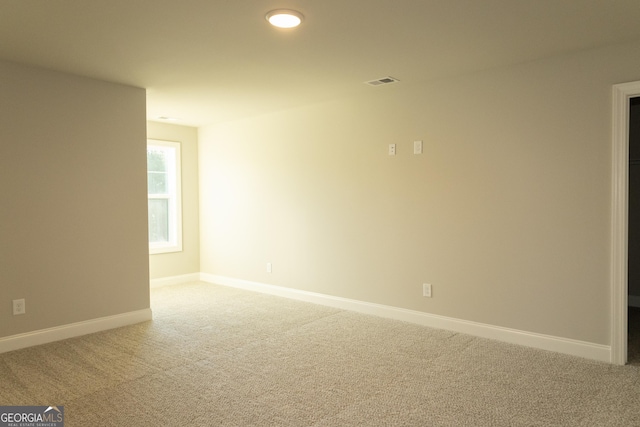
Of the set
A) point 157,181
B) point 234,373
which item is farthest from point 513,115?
point 157,181

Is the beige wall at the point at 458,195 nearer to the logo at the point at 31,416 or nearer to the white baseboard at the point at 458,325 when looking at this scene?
the white baseboard at the point at 458,325

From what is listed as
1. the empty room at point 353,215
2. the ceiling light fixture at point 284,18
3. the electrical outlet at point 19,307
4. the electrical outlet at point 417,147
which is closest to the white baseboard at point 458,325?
the empty room at point 353,215

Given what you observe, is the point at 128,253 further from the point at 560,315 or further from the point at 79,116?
the point at 560,315

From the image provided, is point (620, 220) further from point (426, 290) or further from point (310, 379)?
point (310, 379)

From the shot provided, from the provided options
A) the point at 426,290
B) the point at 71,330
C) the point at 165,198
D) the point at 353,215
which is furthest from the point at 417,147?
the point at 165,198

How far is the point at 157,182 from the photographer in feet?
20.6

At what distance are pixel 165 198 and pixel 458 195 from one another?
4.19 meters

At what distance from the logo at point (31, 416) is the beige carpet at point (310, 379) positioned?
0.08 meters

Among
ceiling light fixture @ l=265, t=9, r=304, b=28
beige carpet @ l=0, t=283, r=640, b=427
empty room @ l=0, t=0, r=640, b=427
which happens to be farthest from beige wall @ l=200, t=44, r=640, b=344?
ceiling light fixture @ l=265, t=9, r=304, b=28

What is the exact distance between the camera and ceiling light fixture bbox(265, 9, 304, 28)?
258cm

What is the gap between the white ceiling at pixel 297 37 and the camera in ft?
8.31

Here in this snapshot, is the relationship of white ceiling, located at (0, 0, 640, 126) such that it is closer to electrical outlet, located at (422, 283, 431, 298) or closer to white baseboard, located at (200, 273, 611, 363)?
electrical outlet, located at (422, 283, 431, 298)

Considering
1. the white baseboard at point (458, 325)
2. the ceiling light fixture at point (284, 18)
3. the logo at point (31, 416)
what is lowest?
the logo at point (31, 416)

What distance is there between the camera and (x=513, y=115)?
3627 millimetres
